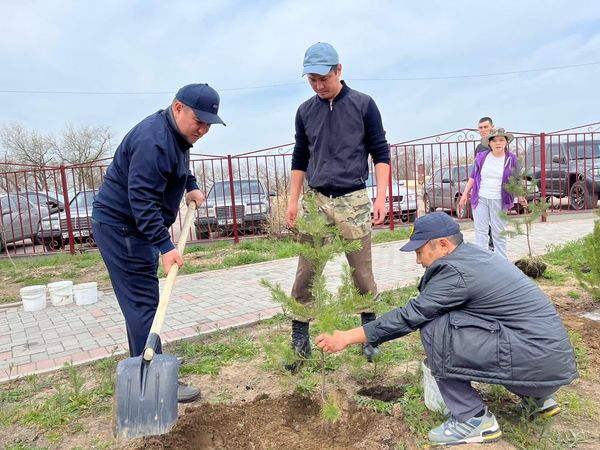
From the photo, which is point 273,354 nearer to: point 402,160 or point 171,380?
point 171,380

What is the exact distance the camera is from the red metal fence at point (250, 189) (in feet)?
31.9

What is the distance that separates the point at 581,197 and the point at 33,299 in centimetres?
1151

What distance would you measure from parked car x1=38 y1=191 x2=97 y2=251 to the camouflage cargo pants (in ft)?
26.0

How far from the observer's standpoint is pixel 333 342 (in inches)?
85.0

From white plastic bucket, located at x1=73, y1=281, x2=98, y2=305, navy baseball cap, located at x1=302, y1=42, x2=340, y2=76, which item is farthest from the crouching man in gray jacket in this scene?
white plastic bucket, located at x1=73, y1=281, x2=98, y2=305

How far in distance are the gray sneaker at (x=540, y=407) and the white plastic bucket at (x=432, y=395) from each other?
0.39 meters

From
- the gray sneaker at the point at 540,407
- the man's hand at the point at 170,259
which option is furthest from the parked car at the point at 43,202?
the gray sneaker at the point at 540,407

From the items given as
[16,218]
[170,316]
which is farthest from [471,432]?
[16,218]

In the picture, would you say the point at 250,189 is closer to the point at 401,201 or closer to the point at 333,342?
the point at 401,201

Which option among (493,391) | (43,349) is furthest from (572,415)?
(43,349)

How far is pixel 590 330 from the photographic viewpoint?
3.52 metres

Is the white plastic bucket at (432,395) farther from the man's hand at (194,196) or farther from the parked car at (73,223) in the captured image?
the parked car at (73,223)

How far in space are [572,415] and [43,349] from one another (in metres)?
3.97

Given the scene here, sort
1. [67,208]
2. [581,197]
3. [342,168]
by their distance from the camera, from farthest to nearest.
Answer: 1. [581,197]
2. [67,208]
3. [342,168]
